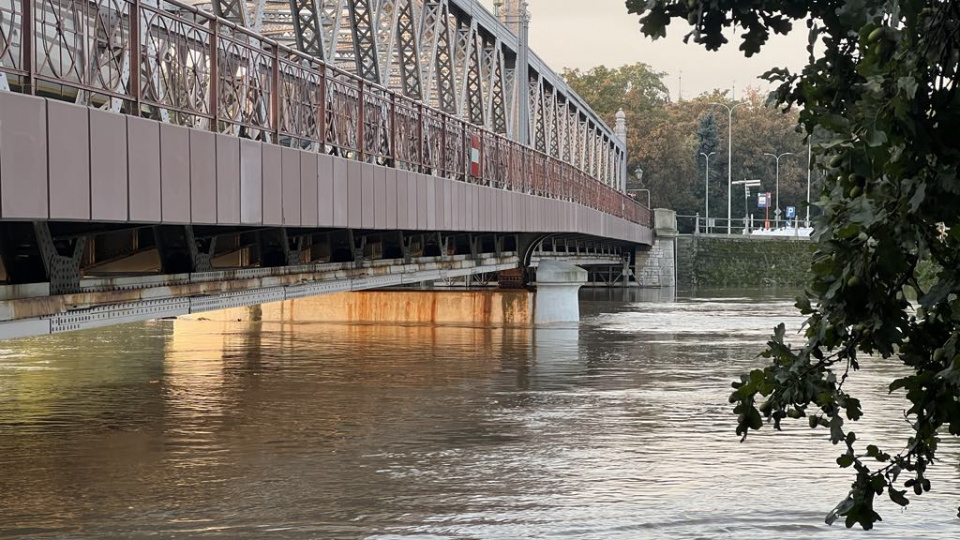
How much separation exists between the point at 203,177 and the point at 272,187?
2.16 meters

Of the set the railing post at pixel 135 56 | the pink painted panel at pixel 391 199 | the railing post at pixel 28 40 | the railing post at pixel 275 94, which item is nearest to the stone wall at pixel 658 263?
the pink painted panel at pixel 391 199

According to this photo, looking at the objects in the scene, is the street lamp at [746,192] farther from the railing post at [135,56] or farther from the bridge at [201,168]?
the railing post at [135,56]

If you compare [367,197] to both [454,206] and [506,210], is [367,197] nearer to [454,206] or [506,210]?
[454,206]

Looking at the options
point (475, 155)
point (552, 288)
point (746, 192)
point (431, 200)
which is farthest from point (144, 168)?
point (746, 192)

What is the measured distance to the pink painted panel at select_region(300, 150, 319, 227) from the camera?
1705 centimetres

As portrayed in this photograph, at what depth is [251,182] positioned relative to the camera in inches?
600

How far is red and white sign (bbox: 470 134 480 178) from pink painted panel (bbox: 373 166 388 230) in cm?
677

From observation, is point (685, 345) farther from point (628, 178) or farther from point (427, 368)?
point (628, 178)

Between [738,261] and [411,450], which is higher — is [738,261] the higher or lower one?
the higher one

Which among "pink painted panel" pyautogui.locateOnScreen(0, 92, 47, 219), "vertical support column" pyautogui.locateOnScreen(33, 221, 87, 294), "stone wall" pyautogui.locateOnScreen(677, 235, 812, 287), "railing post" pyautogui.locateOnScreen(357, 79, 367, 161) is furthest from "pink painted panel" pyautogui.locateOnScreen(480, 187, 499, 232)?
"stone wall" pyautogui.locateOnScreen(677, 235, 812, 287)

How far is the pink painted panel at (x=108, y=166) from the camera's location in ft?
37.5

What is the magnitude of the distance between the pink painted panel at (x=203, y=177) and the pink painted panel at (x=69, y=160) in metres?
2.20

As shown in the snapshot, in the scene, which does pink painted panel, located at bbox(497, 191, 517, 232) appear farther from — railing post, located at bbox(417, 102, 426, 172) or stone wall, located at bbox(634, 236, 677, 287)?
stone wall, located at bbox(634, 236, 677, 287)

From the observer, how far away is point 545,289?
44.9 metres
